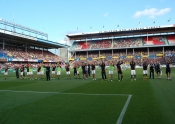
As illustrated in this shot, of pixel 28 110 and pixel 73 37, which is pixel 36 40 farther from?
pixel 28 110

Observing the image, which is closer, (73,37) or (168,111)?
(168,111)

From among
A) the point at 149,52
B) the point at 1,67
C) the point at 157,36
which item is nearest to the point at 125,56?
the point at 149,52

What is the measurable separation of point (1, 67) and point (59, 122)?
132 feet

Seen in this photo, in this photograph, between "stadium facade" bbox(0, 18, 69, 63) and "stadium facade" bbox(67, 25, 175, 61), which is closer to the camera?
"stadium facade" bbox(0, 18, 69, 63)

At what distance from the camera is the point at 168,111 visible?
7570 mm

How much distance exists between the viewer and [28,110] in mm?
8344

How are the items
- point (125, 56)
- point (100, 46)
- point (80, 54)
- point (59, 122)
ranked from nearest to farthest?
point (59, 122), point (125, 56), point (100, 46), point (80, 54)

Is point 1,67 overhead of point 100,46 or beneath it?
beneath

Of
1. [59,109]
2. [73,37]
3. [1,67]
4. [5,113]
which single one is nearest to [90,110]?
[59,109]

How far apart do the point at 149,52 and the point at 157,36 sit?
6.81 meters

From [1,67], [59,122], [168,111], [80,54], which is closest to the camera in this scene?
[59,122]

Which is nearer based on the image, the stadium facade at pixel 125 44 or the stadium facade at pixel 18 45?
the stadium facade at pixel 18 45

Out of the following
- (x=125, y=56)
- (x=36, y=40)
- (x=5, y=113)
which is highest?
(x=36, y=40)

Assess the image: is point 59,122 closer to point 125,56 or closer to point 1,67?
point 1,67
